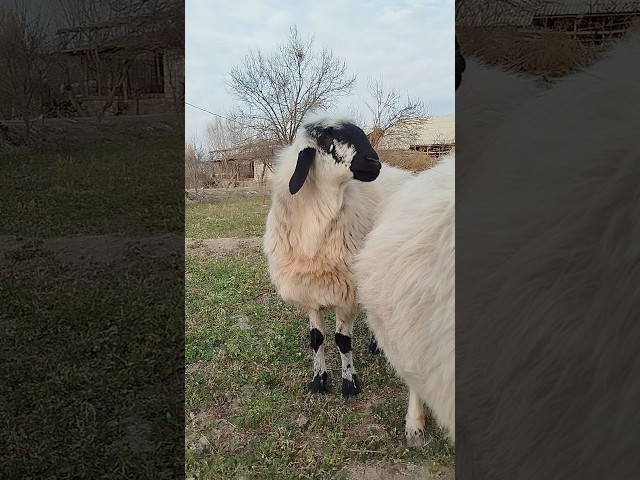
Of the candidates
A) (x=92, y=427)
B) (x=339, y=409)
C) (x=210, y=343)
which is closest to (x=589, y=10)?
(x=339, y=409)

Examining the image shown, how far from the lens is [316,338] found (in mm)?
1578

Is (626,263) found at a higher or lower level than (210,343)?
higher

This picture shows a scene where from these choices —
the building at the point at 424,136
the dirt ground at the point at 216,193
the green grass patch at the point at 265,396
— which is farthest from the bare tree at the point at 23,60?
the building at the point at 424,136

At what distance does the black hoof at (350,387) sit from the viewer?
4.89ft

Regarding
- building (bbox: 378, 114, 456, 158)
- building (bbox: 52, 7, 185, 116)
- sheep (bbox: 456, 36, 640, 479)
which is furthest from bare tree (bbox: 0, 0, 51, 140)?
sheep (bbox: 456, 36, 640, 479)

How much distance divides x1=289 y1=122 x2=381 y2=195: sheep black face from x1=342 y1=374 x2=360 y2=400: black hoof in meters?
0.56

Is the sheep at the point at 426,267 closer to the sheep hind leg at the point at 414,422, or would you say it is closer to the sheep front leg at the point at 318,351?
the sheep hind leg at the point at 414,422

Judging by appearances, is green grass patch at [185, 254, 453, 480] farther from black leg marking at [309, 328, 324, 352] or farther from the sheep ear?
the sheep ear

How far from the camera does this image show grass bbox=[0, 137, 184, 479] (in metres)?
1.57

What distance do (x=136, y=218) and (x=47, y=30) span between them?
612 millimetres

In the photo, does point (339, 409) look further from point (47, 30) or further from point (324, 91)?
point (47, 30)

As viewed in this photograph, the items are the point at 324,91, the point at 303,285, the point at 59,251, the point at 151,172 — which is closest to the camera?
the point at 324,91

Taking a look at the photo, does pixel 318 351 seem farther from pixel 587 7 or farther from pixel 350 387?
pixel 587 7

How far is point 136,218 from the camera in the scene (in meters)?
1.60
